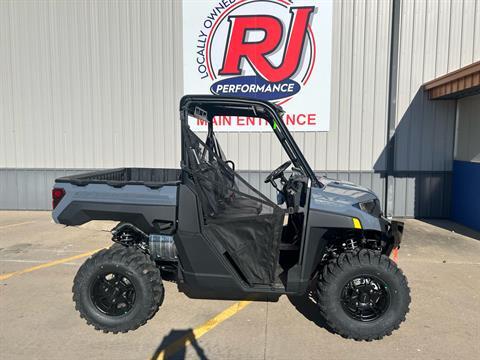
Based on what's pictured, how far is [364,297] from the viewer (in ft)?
10.3

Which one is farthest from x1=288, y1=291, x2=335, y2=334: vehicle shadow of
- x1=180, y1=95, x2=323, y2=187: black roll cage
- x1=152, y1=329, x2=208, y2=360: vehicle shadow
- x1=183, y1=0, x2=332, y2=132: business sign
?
x1=183, y1=0, x2=332, y2=132: business sign

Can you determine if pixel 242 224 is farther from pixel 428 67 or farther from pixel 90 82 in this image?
pixel 90 82

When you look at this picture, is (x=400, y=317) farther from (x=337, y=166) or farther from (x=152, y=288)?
(x=337, y=166)

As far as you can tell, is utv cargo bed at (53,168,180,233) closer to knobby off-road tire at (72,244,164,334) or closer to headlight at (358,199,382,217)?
knobby off-road tire at (72,244,164,334)

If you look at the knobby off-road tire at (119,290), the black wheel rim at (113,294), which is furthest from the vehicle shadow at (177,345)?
the black wheel rim at (113,294)

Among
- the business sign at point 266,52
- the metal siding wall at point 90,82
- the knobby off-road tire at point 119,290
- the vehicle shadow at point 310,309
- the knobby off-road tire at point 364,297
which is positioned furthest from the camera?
the metal siding wall at point 90,82

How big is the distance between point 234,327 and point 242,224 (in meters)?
1.04

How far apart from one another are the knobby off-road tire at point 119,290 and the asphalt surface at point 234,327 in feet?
0.45

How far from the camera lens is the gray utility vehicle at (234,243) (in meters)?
3.10

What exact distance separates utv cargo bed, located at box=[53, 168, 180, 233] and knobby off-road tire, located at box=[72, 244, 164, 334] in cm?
36

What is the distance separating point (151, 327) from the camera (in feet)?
10.9

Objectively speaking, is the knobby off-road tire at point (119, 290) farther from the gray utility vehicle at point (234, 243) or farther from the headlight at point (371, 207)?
the headlight at point (371, 207)

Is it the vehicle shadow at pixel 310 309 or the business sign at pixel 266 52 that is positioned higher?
the business sign at pixel 266 52

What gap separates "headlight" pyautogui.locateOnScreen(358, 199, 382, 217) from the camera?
10.7 feet
